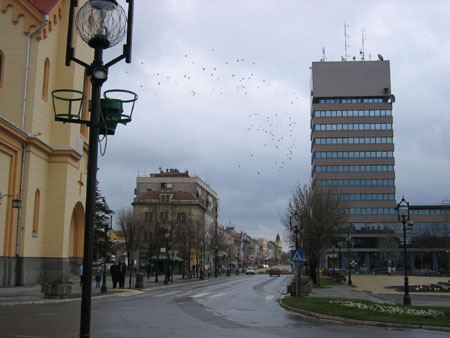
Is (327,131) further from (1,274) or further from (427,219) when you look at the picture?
(1,274)

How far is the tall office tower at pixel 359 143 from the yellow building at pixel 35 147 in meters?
75.5

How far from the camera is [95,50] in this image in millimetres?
6043

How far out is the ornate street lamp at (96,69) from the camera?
5.69m

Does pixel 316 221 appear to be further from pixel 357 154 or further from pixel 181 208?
pixel 357 154

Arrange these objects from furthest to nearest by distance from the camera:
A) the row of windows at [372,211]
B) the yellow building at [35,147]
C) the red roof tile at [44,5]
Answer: the row of windows at [372,211] → the red roof tile at [44,5] → the yellow building at [35,147]

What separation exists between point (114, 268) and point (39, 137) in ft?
32.8

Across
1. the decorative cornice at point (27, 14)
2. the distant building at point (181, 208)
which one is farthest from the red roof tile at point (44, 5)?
the distant building at point (181, 208)

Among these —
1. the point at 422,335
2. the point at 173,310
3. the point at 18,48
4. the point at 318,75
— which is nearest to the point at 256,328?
the point at 422,335

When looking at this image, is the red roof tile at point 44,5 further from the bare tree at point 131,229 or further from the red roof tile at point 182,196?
the red roof tile at point 182,196

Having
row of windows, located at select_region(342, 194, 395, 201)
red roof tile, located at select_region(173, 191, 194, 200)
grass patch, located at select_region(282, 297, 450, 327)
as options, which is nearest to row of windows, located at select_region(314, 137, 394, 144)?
row of windows, located at select_region(342, 194, 395, 201)

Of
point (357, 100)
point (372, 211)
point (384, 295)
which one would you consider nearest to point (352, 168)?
point (372, 211)

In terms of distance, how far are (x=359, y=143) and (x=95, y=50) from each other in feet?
334

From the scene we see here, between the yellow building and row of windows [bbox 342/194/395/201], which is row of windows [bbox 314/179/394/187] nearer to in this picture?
row of windows [bbox 342/194/395/201]

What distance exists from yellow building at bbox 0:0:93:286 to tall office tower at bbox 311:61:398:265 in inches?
2974
